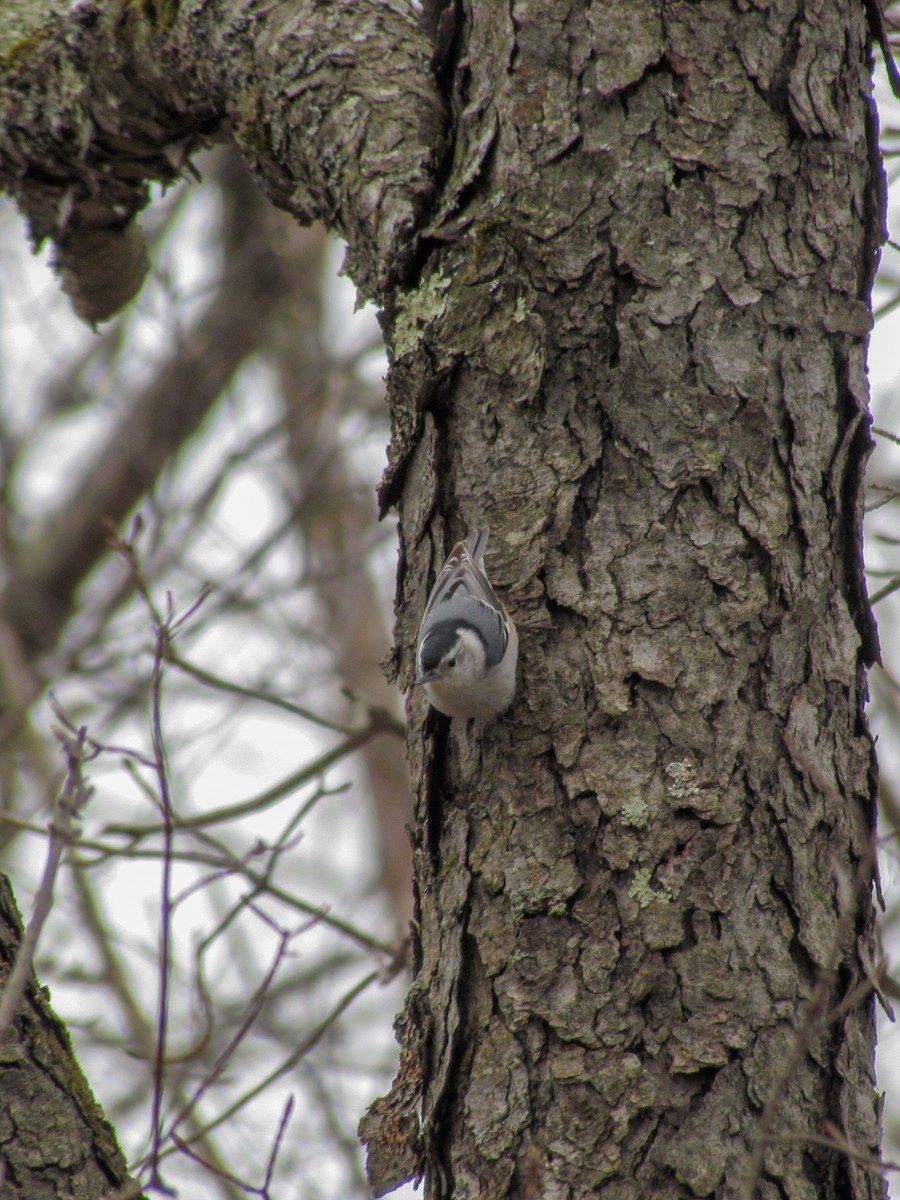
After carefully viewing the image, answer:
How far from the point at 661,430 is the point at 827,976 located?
3.35 ft

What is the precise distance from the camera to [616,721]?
2062 mm

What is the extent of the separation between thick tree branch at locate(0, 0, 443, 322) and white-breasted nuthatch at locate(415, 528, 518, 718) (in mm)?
596

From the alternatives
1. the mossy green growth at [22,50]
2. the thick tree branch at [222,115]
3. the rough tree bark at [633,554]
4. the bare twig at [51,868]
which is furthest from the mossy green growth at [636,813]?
the mossy green growth at [22,50]

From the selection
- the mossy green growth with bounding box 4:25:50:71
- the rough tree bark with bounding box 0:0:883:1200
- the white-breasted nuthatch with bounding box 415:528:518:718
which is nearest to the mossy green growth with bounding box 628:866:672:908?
the rough tree bark with bounding box 0:0:883:1200

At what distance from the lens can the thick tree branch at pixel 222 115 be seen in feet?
7.80

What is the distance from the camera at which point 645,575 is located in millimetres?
2098

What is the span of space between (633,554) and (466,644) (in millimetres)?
445

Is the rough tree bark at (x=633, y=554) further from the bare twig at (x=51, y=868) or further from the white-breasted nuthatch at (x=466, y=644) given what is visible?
the bare twig at (x=51, y=868)

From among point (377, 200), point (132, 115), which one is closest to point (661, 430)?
point (377, 200)

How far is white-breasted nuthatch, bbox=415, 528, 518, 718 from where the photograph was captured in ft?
7.24

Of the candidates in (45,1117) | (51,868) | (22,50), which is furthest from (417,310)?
(45,1117)

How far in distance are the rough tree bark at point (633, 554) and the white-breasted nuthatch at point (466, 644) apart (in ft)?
0.14

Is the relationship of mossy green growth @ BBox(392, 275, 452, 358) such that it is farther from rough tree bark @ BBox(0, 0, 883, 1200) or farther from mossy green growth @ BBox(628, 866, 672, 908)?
mossy green growth @ BBox(628, 866, 672, 908)

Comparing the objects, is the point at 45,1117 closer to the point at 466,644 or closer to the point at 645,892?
the point at 645,892
